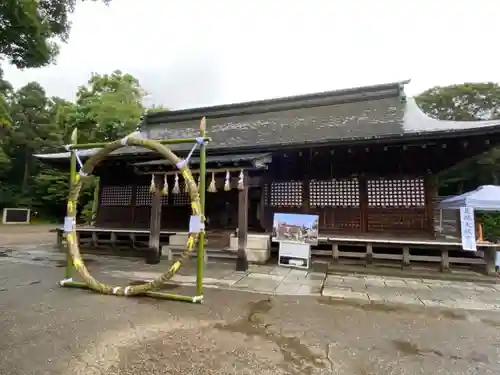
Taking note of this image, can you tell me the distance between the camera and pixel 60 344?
3.07 m

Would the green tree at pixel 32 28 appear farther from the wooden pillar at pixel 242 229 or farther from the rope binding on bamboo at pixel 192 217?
the wooden pillar at pixel 242 229

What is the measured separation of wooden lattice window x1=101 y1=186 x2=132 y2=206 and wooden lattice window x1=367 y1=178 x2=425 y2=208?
8402 millimetres

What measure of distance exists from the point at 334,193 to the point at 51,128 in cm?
3299

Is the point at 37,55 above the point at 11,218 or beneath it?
above

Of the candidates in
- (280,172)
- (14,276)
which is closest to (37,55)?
(14,276)

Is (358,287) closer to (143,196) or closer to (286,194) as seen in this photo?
(286,194)

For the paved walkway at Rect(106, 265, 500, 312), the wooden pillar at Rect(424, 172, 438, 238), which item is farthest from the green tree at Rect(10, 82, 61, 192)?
the wooden pillar at Rect(424, 172, 438, 238)

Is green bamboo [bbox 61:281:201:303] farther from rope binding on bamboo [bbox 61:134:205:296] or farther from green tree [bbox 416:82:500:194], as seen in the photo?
green tree [bbox 416:82:500:194]

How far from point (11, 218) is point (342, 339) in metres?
31.1

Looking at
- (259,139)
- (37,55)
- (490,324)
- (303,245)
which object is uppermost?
(37,55)

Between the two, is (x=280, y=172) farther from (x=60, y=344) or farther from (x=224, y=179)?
(x=60, y=344)

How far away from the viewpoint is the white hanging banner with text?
6.59 metres

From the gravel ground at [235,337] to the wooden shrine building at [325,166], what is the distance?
320 cm

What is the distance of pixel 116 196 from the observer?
1108 cm
